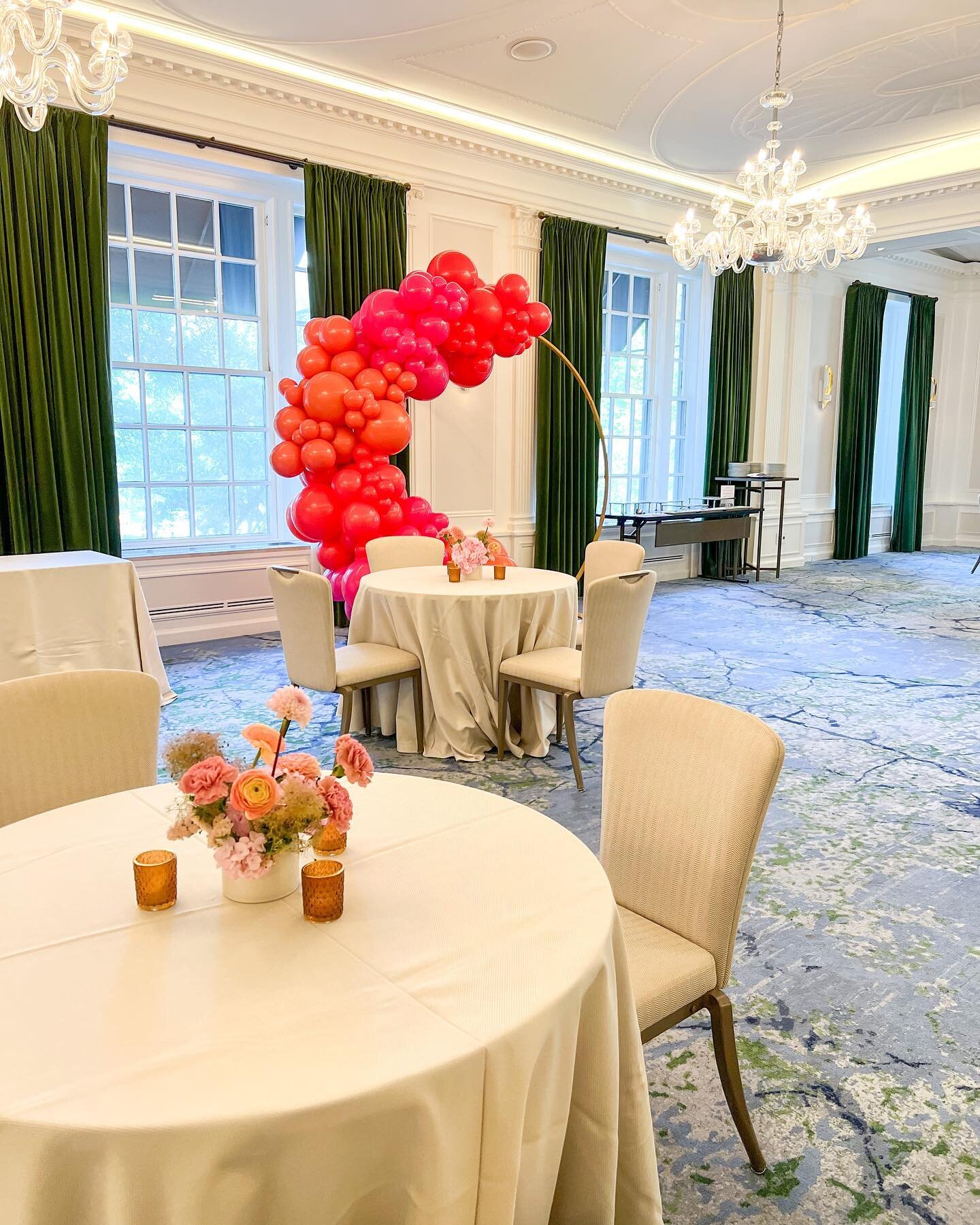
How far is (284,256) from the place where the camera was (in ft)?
21.2

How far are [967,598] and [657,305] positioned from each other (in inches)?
160

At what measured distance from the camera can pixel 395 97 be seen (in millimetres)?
6332

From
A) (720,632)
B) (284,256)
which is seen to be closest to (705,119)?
(284,256)

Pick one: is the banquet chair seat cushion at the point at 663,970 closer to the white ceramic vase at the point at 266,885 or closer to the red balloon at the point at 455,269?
the white ceramic vase at the point at 266,885

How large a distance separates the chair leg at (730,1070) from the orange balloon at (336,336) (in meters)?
4.63

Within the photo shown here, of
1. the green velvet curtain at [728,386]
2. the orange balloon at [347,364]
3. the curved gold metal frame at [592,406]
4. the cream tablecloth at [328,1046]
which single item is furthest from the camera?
the green velvet curtain at [728,386]

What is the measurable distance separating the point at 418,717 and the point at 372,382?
2.31 metres

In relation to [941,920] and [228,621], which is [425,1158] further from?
[228,621]

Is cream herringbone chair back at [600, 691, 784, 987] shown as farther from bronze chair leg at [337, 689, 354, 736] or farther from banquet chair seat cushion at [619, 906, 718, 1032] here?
bronze chair leg at [337, 689, 354, 736]

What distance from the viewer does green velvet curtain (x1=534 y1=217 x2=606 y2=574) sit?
25.1ft

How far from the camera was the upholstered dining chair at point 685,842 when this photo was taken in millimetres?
1690

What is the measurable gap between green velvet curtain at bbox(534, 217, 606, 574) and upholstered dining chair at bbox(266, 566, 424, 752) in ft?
12.7

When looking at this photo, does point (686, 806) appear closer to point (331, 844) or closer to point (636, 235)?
point (331, 844)

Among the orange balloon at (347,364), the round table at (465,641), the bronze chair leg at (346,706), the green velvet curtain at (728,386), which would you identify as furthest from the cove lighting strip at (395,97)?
the bronze chair leg at (346,706)
